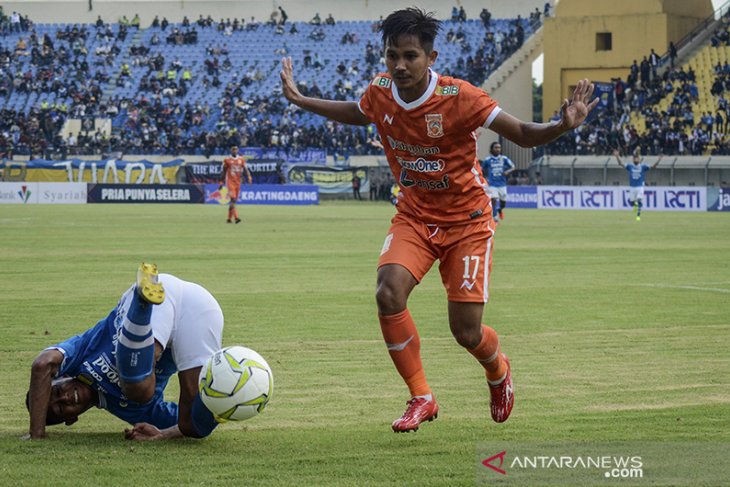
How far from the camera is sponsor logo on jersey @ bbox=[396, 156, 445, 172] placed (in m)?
7.47

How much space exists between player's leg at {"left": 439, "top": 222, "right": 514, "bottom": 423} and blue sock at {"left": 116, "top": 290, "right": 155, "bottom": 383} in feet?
6.59

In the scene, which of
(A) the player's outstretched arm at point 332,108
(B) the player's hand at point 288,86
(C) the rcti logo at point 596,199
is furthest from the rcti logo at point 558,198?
(A) the player's outstretched arm at point 332,108

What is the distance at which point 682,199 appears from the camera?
4903 cm

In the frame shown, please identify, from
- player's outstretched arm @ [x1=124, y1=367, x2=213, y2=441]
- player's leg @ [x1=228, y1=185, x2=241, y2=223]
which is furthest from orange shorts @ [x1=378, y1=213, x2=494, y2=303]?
player's leg @ [x1=228, y1=185, x2=241, y2=223]

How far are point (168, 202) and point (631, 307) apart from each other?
4414cm

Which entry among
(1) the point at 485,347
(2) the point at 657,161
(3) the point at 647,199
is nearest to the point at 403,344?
(1) the point at 485,347

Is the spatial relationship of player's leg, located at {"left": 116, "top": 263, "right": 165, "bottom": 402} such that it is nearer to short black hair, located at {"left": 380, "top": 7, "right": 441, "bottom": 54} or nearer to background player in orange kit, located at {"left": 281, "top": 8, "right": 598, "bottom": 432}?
background player in orange kit, located at {"left": 281, "top": 8, "right": 598, "bottom": 432}

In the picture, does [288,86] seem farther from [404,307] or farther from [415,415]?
[415,415]

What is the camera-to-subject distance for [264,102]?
68312mm

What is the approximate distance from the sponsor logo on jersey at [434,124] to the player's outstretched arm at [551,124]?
0.32 m

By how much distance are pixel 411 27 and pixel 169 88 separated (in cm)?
6564

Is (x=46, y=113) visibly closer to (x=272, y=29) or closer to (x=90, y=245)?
(x=272, y=29)

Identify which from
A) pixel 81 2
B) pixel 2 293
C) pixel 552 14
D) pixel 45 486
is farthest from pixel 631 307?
pixel 81 2

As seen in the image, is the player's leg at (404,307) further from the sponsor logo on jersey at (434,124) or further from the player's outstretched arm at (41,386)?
the player's outstretched arm at (41,386)
